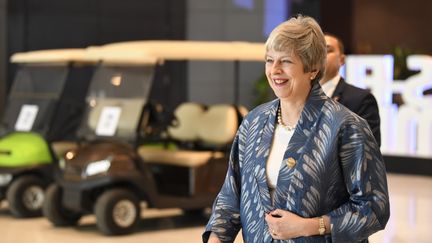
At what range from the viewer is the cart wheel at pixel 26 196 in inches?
352

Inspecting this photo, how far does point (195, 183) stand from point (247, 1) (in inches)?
295

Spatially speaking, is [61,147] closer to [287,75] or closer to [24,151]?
[24,151]

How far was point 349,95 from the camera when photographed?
4.30 meters

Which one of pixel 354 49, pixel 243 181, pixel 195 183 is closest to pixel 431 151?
pixel 354 49

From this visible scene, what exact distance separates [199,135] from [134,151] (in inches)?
40.7

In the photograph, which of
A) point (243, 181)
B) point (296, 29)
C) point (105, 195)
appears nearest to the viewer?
point (296, 29)

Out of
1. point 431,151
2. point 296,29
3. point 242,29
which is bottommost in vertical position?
point 431,151

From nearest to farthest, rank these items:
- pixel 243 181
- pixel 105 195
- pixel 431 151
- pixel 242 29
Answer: pixel 243 181 < pixel 105 195 < pixel 431 151 < pixel 242 29

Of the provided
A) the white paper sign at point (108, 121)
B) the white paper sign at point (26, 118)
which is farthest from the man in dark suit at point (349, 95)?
the white paper sign at point (26, 118)

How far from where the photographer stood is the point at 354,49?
1555cm

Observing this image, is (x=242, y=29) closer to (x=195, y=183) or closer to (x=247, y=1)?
(x=247, y=1)

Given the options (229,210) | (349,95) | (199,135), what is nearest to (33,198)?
(199,135)

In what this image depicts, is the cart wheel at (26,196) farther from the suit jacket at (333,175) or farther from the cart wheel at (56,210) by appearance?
the suit jacket at (333,175)

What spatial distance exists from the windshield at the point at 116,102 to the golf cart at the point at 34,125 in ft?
1.71
